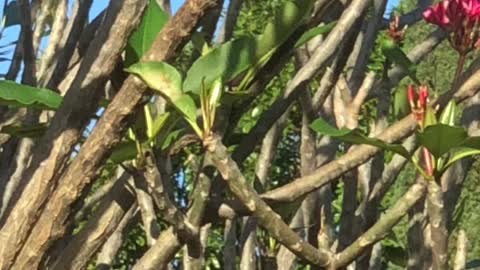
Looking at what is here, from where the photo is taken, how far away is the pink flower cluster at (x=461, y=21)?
1.55 m

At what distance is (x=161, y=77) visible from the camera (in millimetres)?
1314

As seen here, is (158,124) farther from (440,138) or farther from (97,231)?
(440,138)

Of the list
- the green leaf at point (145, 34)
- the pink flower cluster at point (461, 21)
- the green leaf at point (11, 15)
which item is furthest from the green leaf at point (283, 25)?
the green leaf at point (11, 15)

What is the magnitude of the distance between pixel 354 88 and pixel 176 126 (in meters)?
0.56

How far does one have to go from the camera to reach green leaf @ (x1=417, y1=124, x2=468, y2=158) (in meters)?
1.29

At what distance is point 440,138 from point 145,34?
39 cm

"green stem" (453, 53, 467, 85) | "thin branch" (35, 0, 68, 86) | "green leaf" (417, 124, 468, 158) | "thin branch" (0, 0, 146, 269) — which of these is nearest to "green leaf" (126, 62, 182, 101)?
"thin branch" (0, 0, 146, 269)

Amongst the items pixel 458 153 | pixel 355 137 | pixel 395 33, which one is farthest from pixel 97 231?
pixel 395 33

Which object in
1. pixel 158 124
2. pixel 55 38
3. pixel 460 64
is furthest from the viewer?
pixel 55 38

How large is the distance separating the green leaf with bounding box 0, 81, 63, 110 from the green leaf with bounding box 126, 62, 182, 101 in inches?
6.3

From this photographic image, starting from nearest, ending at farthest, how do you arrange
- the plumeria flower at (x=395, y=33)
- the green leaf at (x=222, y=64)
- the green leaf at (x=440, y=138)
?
the green leaf at (x=440, y=138), the green leaf at (x=222, y=64), the plumeria flower at (x=395, y=33)

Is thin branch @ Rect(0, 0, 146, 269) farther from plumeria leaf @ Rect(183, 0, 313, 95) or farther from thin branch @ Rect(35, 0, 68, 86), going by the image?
thin branch @ Rect(35, 0, 68, 86)

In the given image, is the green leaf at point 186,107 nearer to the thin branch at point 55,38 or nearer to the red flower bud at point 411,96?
the red flower bud at point 411,96

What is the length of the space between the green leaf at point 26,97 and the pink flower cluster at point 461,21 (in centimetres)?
53
